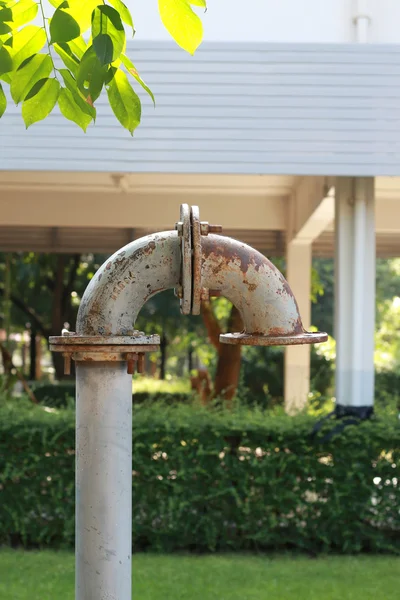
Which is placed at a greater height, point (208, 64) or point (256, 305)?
point (208, 64)

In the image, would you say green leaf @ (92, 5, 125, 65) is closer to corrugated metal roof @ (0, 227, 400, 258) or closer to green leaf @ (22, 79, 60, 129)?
green leaf @ (22, 79, 60, 129)

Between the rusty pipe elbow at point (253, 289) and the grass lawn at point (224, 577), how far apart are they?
3893 mm

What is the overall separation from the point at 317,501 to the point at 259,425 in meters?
0.73

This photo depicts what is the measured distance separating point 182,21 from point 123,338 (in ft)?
2.97

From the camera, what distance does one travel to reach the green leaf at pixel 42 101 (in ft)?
8.36

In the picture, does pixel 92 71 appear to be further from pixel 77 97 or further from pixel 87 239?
pixel 87 239

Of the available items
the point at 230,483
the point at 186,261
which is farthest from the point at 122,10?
the point at 230,483

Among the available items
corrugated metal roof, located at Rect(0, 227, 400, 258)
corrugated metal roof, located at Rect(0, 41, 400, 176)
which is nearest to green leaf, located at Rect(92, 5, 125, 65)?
corrugated metal roof, located at Rect(0, 41, 400, 176)

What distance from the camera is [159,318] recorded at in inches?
835

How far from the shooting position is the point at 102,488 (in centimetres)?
217

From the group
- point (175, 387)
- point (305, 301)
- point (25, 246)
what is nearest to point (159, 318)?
point (175, 387)

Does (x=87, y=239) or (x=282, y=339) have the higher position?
(x=87, y=239)

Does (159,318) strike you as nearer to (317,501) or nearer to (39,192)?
(39,192)

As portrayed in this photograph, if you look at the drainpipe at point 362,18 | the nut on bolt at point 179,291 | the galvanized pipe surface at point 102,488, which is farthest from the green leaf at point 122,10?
the drainpipe at point 362,18
